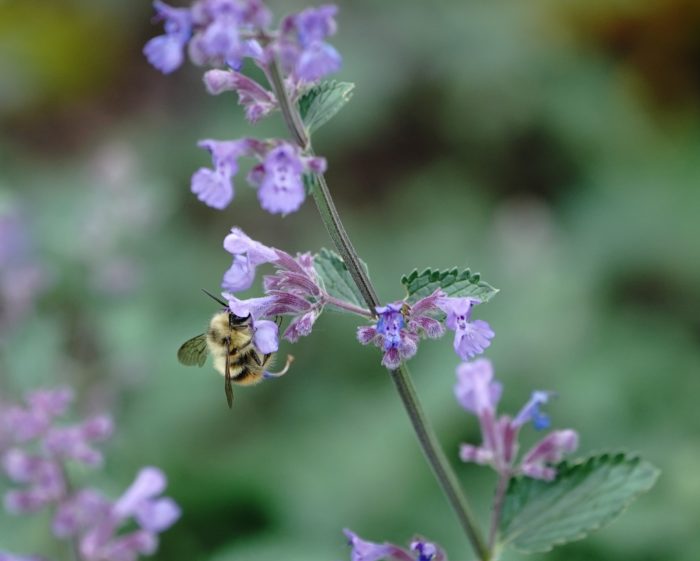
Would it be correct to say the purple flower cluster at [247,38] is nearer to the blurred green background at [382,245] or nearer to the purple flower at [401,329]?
the purple flower at [401,329]

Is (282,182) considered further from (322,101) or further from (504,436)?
(504,436)

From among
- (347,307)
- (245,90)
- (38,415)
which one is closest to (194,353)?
(38,415)

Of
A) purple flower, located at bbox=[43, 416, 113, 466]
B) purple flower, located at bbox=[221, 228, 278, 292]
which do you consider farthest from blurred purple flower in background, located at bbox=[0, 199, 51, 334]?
purple flower, located at bbox=[221, 228, 278, 292]

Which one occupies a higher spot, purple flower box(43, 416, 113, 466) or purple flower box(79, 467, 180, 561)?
purple flower box(43, 416, 113, 466)

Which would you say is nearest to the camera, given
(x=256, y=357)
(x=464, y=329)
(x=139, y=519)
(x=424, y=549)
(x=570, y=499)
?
(x=464, y=329)

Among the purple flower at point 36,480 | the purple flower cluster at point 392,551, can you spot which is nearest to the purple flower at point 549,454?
the purple flower cluster at point 392,551

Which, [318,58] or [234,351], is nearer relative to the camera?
[318,58]

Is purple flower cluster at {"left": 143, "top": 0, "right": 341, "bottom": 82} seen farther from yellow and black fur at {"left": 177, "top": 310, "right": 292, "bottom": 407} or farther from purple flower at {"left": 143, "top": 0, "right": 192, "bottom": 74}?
yellow and black fur at {"left": 177, "top": 310, "right": 292, "bottom": 407}

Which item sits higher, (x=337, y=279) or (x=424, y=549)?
(x=337, y=279)
